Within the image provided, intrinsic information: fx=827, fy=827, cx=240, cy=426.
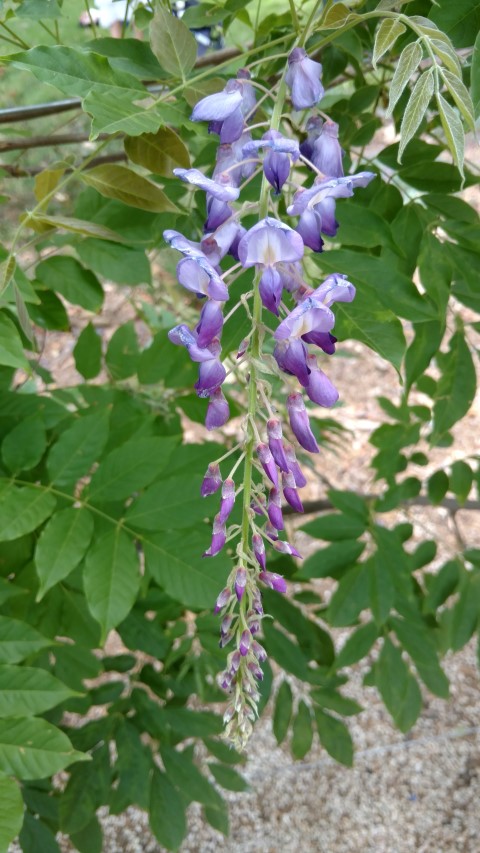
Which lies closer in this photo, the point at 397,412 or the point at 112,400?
the point at 112,400

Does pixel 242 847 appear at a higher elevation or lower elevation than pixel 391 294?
lower

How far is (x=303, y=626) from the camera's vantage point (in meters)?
1.74

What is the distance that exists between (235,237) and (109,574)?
59 cm

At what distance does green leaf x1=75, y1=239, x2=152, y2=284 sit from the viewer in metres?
1.28

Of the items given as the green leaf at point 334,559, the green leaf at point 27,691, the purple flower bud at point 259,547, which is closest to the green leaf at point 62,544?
the green leaf at point 27,691

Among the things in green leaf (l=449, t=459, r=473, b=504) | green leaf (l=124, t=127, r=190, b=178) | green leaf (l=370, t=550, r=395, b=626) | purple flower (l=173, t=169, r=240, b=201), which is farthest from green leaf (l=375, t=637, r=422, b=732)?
purple flower (l=173, t=169, r=240, b=201)

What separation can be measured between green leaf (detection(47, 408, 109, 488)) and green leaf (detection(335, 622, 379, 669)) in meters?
0.71

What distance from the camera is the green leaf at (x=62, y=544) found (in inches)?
45.4

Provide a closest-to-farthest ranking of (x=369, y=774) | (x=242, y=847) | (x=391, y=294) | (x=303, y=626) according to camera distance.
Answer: (x=391, y=294)
(x=303, y=626)
(x=242, y=847)
(x=369, y=774)

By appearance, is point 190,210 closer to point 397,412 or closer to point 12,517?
point 12,517

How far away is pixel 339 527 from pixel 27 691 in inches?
31.1

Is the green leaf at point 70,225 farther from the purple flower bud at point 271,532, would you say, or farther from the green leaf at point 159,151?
the purple flower bud at point 271,532

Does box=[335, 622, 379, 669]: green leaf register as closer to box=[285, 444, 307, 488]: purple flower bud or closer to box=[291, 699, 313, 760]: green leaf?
box=[291, 699, 313, 760]: green leaf

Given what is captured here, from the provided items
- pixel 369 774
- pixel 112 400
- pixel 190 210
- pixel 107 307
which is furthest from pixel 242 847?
pixel 107 307
